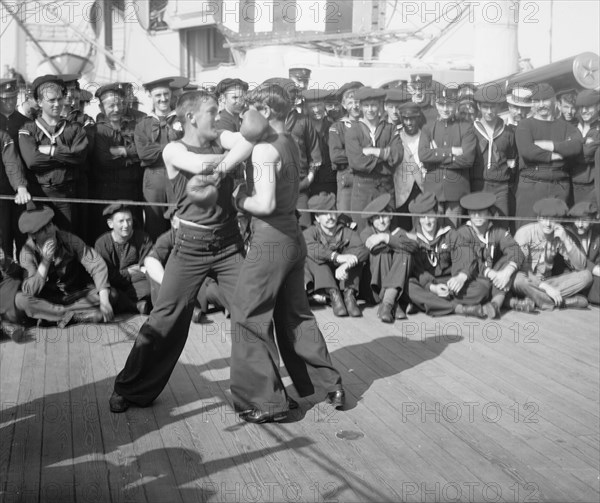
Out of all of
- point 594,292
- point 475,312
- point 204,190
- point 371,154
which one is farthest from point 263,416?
point 594,292

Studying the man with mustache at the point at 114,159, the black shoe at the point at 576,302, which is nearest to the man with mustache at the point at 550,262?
the black shoe at the point at 576,302

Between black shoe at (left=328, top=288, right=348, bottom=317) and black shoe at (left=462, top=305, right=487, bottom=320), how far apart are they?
3.47 feet

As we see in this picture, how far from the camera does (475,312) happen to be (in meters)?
7.81

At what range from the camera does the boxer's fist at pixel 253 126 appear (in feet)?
16.0

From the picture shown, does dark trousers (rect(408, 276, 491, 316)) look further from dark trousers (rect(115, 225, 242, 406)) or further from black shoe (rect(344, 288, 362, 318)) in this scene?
dark trousers (rect(115, 225, 242, 406))

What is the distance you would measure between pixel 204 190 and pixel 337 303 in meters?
2.99

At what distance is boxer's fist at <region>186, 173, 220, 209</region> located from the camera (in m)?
5.06

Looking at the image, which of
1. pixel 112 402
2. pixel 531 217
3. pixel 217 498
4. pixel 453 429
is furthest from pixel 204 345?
pixel 531 217

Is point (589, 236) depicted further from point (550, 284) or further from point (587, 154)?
point (587, 154)

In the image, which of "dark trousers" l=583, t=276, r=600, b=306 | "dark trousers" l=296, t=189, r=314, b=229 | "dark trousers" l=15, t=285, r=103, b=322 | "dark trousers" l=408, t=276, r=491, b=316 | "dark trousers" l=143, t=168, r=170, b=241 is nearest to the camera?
"dark trousers" l=15, t=285, r=103, b=322

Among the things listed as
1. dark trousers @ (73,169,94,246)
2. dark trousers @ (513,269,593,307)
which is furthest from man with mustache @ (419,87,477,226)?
dark trousers @ (73,169,94,246)

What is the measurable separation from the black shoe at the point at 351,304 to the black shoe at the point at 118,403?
2951mm

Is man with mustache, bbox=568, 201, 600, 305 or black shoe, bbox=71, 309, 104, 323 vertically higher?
man with mustache, bbox=568, 201, 600, 305

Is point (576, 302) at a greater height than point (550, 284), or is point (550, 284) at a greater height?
point (550, 284)
